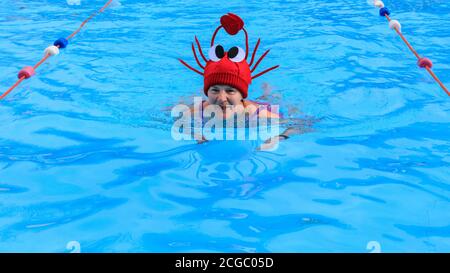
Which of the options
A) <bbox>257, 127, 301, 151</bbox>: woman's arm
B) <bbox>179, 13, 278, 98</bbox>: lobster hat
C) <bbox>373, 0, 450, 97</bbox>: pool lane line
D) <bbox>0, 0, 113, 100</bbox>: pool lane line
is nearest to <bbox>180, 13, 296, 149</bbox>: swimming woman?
<bbox>179, 13, 278, 98</bbox>: lobster hat

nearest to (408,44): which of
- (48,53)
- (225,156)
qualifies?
(225,156)

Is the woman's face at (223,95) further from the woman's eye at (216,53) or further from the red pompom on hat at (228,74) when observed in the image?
the woman's eye at (216,53)

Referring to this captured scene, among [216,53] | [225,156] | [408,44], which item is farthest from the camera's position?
[408,44]

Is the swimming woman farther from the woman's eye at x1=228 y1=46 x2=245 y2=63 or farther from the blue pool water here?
the blue pool water

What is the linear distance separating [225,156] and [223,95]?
2.19 ft

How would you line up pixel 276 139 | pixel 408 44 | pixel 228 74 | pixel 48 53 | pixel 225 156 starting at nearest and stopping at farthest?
pixel 225 156, pixel 276 139, pixel 228 74, pixel 408 44, pixel 48 53

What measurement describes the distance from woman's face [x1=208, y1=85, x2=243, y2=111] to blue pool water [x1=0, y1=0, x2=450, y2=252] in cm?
39

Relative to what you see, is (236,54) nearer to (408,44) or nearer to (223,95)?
(223,95)

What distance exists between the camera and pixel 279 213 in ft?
8.54

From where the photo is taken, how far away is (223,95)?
3.74m

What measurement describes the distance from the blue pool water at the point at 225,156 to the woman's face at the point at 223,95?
392 mm

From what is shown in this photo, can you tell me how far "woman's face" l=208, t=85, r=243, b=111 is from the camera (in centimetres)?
375

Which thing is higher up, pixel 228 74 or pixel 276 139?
pixel 228 74
